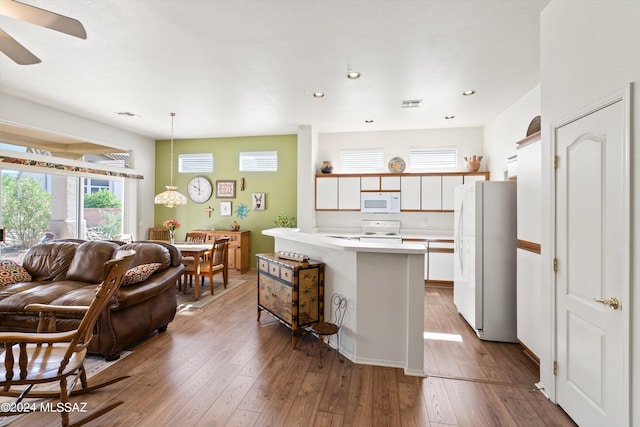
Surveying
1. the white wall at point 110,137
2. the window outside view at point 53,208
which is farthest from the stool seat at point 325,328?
the white wall at point 110,137

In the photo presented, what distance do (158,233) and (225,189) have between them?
5.99ft

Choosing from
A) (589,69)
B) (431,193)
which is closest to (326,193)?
(431,193)

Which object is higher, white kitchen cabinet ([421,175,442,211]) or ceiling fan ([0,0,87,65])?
ceiling fan ([0,0,87,65])

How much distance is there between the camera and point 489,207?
3.27 meters

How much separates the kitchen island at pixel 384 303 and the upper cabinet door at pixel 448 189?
3.28 meters

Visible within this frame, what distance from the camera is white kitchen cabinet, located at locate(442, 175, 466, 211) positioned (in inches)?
217

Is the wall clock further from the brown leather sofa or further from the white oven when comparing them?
the white oven

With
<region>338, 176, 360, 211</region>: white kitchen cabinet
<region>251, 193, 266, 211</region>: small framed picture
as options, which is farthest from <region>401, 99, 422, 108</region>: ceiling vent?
<region>251, 193, 266, 211</region>: small framed picture

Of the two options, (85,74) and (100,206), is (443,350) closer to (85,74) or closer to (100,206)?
(85,74)

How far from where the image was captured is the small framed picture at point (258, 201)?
261 inches

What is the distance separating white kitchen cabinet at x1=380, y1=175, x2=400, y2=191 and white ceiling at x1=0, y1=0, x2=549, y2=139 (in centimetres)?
129

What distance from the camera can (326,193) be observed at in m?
6.07

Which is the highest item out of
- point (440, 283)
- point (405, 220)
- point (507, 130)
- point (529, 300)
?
point (507, 130)

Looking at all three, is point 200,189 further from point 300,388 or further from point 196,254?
point 300,388
